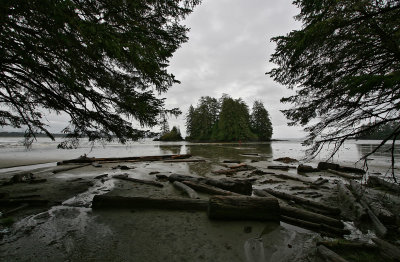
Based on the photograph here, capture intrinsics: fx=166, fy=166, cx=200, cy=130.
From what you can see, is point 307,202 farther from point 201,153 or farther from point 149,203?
point 201,153

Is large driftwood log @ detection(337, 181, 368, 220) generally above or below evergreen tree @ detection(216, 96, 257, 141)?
below

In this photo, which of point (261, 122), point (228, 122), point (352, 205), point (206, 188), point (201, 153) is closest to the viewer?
point (352, 205)

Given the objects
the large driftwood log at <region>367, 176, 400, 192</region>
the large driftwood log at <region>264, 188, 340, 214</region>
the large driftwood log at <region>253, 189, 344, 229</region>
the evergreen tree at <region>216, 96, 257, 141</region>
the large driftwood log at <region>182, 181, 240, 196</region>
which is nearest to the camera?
the large driftwood log at <region>253, 189, 344, 229</region>

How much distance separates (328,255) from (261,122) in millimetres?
73160

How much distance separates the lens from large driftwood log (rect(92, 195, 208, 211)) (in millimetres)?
4168

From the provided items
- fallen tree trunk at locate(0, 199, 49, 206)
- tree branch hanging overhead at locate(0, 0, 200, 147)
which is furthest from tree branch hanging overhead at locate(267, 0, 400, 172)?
fallen tree trunk at locate(0, 199, 49, 206)

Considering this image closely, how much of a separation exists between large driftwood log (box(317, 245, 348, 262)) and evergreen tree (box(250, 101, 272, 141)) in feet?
237

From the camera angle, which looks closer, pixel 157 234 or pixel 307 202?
pixel 157 234

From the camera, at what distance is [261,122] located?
7100cm

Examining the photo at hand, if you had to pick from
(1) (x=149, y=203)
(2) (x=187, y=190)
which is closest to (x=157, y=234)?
(1) (x=149, y=203)

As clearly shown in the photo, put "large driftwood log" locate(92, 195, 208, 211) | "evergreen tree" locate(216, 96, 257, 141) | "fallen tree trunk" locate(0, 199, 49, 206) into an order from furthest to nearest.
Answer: "evergreen tree" locate(216, 96, 257, 141) < "fallen tree trunk" locate(0, 199, 49, 206) < "large driftwood log" locate(92, 195, 208, 211)

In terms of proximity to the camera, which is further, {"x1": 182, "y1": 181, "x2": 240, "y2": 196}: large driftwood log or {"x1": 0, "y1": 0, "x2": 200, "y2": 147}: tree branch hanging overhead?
{"x1": 182, "y1": 181, "x2": 240, "y2": 196}: large driftwood log

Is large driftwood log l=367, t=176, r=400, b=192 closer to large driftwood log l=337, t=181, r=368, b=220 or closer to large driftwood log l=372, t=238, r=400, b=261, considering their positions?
large driftwood log l=337, t=181, r=368, b=220

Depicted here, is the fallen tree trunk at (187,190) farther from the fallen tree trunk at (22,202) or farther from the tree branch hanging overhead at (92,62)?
the fallen tree trunk at (22,202)
